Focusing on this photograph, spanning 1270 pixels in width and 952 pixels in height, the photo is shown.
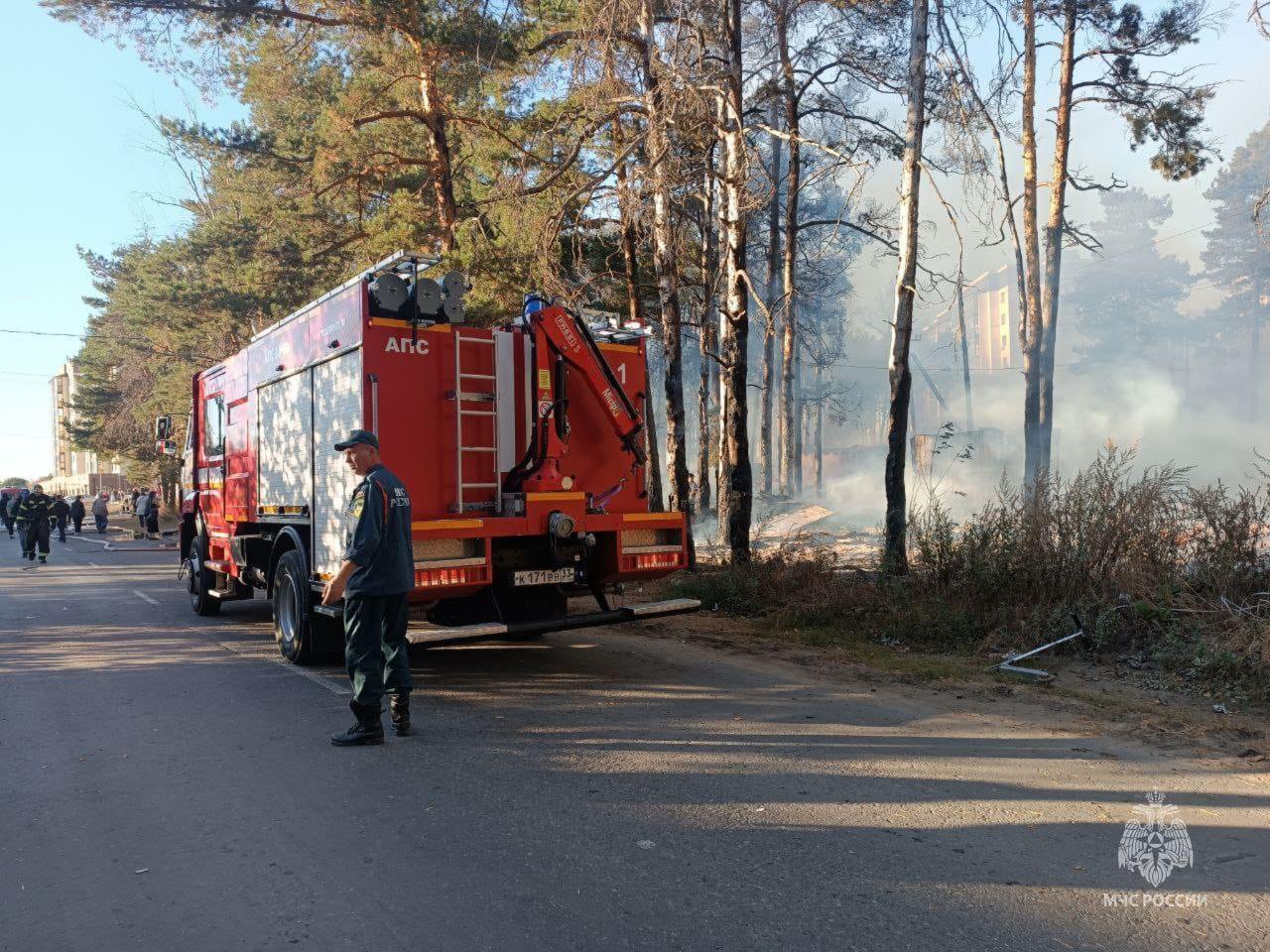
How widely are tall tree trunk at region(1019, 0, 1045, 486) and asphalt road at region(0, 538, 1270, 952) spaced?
15464mm

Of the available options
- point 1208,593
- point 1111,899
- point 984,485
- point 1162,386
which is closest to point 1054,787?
point 1111,899

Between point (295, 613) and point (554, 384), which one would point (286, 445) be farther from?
point (554, 384)

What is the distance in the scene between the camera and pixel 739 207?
11.1 m

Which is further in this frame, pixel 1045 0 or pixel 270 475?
pixel 1045 0

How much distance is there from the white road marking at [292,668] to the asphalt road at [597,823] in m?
0.15

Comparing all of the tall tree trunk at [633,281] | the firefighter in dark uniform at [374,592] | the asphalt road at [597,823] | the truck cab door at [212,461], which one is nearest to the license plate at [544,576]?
the asphalt road at [597,823]

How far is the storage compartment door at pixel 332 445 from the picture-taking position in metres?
7.31

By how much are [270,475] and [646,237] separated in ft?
24.3

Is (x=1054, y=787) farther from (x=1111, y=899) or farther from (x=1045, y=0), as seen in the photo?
(x=1045, y=0)

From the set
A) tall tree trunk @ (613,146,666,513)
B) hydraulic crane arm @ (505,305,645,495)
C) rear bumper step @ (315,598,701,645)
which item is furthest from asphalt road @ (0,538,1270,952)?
tall tree trunk @ (613,146,666,513)

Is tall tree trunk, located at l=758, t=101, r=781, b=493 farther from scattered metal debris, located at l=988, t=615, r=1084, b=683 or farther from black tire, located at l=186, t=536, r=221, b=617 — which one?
scattered metal debris, located at l=988, t=615, r=1084, b=683

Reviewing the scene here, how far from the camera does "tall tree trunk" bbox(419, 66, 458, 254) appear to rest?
56.4 feet

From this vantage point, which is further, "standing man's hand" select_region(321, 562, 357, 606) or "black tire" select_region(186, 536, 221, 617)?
"black tire" select_region(186, 536, 221, 617)

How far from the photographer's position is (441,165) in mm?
17641
